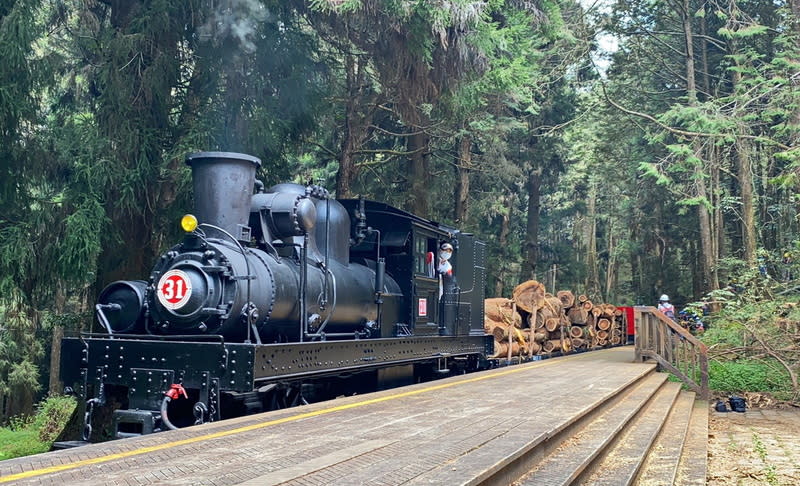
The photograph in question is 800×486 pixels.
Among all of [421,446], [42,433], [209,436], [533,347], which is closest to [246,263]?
[209,436]

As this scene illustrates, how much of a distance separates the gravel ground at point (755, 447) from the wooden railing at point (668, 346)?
974 millimetres

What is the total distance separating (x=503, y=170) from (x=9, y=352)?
16.3 metres

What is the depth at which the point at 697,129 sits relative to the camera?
58.9 feet

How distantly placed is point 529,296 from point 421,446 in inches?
551

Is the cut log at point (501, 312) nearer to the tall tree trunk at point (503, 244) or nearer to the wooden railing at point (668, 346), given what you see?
the wooden railing at point (668, 346)

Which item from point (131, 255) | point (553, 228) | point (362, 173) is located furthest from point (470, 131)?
point (553, 228)

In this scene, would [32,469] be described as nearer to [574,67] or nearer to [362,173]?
[362,173]

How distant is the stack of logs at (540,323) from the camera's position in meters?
16.7

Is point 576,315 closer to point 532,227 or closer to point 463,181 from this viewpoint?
point 463,181

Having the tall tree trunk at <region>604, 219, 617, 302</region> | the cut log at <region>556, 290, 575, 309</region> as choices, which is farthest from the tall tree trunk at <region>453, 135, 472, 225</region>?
the tall tree trunk at <region>604, 219, 617, 302</region>

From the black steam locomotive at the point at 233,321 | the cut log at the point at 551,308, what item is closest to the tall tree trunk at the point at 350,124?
the black steam locomotive at the point at 233,321

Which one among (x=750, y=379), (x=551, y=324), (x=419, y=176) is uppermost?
(x=419, y=176)

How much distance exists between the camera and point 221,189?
24.2ft

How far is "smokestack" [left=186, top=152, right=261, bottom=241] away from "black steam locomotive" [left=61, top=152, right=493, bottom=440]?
0.01m
